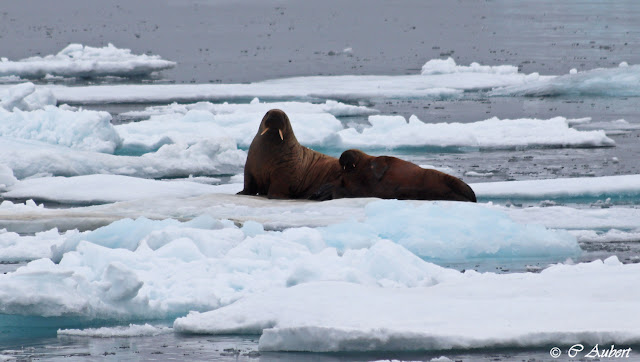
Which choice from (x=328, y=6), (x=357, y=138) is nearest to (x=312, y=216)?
(x=357, y=138)

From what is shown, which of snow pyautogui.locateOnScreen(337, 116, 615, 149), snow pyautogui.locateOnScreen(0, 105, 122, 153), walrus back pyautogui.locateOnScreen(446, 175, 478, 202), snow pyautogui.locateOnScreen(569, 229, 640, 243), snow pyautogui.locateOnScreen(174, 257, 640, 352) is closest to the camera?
snow pyautogui.locateOnScreen(174, 257, 640, 352)

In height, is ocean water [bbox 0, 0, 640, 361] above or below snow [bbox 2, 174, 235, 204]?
above

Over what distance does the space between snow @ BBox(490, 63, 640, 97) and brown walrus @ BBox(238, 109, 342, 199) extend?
1021 cm

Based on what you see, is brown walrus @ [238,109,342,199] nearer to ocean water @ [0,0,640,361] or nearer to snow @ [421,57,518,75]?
ocean water @ [0,0,640,361]

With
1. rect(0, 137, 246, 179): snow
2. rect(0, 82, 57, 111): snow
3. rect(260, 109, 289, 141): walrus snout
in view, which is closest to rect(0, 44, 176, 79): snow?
rect(0, 82, 57, 111): snow

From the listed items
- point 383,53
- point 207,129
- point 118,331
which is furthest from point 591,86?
point 118,331

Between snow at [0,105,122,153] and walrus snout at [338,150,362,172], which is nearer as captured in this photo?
Result: walrus snout at [338,150,362,172]

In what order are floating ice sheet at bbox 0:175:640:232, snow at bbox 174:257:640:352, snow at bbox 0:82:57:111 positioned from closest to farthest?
snow at bbox 174:257:640:352, floating ice sheet at bbox 0:175:640:232, snow at bbox 0:82:57:111

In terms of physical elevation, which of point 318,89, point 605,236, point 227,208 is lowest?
point 605,236

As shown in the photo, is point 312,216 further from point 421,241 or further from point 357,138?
point 357,138

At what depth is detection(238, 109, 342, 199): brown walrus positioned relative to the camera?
31.2 ft

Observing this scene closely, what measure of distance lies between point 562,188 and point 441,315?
497 cm

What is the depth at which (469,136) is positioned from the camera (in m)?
13.4

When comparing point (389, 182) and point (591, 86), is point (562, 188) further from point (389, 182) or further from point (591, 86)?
point (591, 86)
